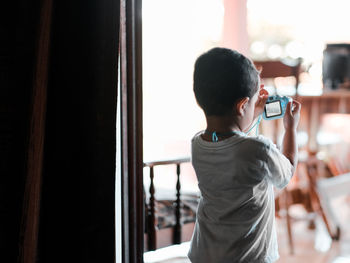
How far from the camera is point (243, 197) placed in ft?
3.84

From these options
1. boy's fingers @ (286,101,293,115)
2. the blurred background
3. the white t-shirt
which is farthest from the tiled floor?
boy's fingers @ (286,101,293,115)

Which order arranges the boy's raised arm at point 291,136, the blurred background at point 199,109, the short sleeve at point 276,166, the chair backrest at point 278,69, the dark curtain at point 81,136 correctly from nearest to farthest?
the short sleeve at point 276,166, the boy's raised arm at point 291,136, the dark curtain at point 81,136, the chair backrest at point 278,69, the blurred background at point 199,109

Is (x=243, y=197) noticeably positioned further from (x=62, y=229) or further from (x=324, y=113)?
(x=324, y=113)

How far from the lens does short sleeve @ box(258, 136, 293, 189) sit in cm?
114

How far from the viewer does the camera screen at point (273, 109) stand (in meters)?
1.28

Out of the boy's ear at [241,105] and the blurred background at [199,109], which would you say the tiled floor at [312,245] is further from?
the boy's ear at [241,105]

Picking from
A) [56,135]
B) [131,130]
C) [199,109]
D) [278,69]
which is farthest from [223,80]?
[199,109]

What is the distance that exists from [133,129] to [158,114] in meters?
2.60

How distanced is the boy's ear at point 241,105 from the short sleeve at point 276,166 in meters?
0.10

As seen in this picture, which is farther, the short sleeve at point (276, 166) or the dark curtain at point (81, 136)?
the dark curtain at point (81, 136)

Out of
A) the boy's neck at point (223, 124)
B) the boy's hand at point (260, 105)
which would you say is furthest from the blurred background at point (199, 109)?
the boy's neck at point (223, 124)

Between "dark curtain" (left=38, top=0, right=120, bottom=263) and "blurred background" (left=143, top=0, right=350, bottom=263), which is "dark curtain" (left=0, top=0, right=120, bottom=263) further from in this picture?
"blurred background" (left=143, top=0, right=350, bottom=263)

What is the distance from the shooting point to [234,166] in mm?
1162

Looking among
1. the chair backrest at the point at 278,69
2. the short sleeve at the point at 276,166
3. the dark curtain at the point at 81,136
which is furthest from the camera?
the chair backrest at the point at 278,69
